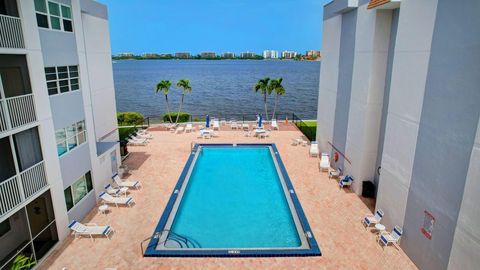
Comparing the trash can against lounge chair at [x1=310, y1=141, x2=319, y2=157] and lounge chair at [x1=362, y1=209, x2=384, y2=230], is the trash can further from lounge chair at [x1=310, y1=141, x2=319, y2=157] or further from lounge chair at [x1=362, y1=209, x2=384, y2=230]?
lounge chair at [x1=310, y1=141, x2=319, y2=157]

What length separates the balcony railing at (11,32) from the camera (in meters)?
8.66

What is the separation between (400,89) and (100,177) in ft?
42.5

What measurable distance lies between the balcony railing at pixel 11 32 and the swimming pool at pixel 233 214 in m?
7.46

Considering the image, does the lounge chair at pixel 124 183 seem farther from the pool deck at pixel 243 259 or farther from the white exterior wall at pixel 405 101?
the white exterior wall at pixel 405 101

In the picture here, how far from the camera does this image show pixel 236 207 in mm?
14141

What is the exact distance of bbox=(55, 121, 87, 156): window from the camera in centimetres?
1148

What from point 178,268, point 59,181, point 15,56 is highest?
point 15,56

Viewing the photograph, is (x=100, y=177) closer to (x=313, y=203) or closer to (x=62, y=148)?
(x=62, y=148)

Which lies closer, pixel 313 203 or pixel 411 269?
pixel 411 269

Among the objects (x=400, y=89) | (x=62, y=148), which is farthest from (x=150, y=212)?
(x=400, y=89)

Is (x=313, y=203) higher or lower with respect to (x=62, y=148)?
lower

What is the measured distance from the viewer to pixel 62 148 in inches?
459

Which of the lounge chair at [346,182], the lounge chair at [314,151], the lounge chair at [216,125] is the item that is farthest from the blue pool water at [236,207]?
the lounge chair at [216,125]

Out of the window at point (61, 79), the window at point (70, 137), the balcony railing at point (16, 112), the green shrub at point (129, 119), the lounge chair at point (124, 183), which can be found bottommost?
the lounge chair at point (124, 183)
